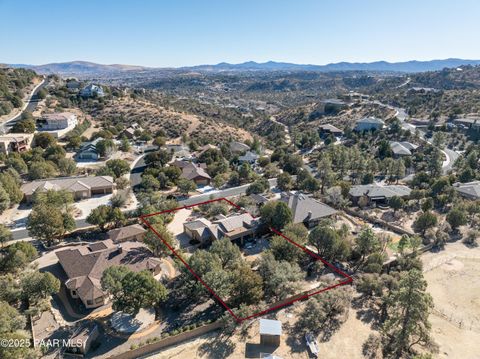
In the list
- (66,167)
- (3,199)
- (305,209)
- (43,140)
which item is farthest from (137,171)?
(305,209)

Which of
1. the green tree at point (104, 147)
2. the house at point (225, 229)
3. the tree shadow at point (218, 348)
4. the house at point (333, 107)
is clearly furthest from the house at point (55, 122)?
the house at point (333, 107)

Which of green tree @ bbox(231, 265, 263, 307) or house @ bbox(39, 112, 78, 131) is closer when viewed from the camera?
green tree @ bbox(231, 265, 263, 307)

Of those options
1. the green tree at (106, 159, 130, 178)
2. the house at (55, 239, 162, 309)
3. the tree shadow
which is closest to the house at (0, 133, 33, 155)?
the green tree at (106, 159, 130, 178)

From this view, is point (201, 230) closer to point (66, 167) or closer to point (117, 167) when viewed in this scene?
point (117, 167)

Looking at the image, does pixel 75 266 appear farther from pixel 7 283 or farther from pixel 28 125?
pixel 28 125

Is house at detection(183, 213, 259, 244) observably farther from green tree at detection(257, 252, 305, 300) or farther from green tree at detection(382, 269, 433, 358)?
green tree at detection(382, 269, 433, 358)

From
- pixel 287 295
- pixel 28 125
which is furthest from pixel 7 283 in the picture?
pixel 28 125
